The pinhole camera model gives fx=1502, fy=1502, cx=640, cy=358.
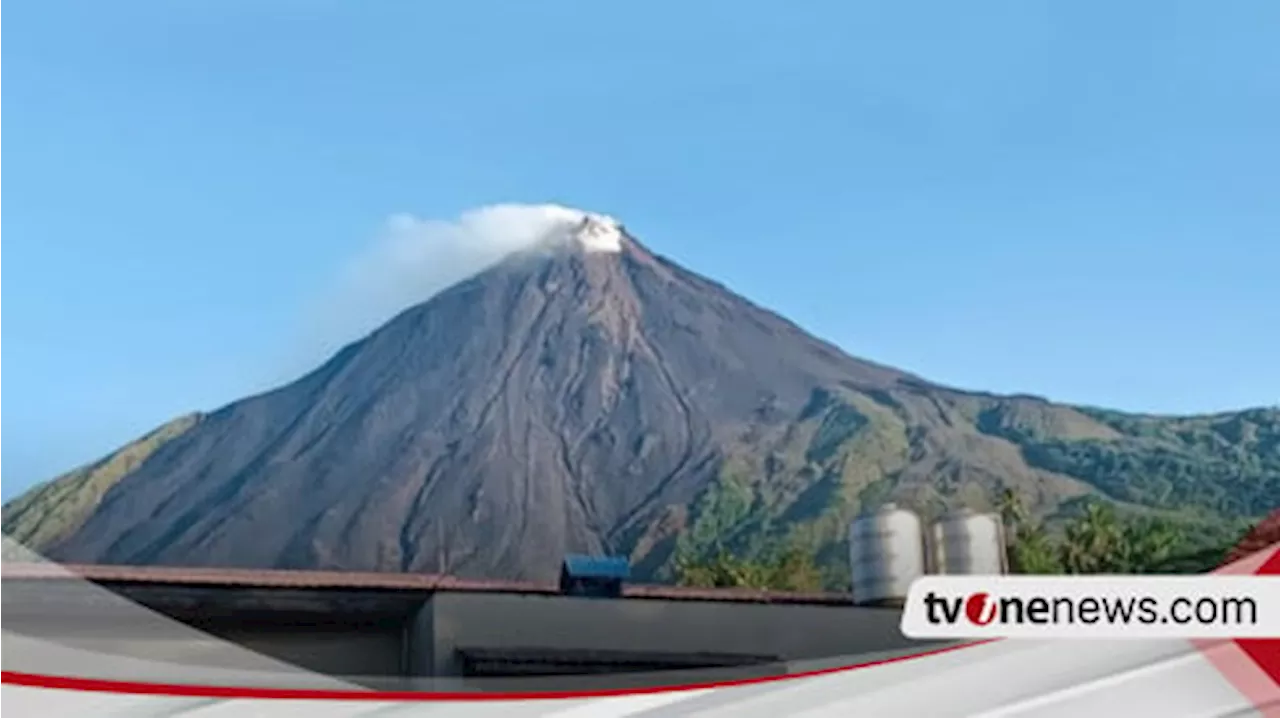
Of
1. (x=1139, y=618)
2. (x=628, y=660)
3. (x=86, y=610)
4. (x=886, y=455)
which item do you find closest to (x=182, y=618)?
(x=86, y=610)

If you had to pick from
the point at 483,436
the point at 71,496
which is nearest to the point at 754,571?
the point at 483,436

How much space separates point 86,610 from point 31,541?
0.36 ft

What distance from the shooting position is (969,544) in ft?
6.57

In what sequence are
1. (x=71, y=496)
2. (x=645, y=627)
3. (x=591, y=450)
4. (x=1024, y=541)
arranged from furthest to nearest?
(x=645, y=627) < (x=1024, y=541) < (x=591, y=450) < (x=71, y=496)

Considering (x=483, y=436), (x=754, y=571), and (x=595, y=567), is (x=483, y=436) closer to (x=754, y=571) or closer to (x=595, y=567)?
(x=595, y=567)

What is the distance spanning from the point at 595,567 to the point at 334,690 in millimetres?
377

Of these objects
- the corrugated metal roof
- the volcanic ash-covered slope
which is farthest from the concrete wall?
the volcanic ash-covered slope

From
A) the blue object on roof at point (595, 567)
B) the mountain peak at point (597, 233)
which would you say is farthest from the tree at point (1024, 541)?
the mountain peak at point (597, 233)

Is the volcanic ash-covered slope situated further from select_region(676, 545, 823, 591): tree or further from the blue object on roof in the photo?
select_region(676, 545, 823, 591): tree

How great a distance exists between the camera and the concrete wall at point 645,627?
2023 mm

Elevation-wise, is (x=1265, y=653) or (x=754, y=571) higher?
(x=754, y=571)

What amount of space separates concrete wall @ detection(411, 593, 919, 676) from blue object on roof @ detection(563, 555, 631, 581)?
0.18 ft

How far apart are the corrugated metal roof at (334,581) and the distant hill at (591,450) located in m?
0.03

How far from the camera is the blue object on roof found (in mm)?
1978
